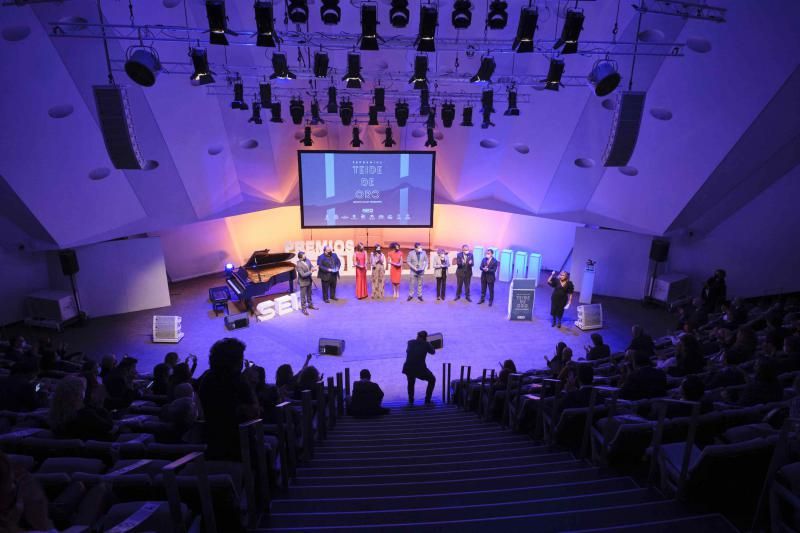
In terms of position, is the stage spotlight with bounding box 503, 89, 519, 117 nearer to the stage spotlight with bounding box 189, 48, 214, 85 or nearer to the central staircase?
the stage spotlight with bounding box 189, 48, 214, 85

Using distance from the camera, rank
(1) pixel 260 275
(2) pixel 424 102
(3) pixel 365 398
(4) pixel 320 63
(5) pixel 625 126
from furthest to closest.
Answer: (1) pixel 260 275 → (2) pixel 424 102 → (4) pixel 320 63 → (5) pixel 625 126 → (3) pixel 365 398

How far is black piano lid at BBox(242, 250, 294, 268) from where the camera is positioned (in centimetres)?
1493

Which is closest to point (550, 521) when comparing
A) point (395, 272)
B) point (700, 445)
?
point (700, 445)

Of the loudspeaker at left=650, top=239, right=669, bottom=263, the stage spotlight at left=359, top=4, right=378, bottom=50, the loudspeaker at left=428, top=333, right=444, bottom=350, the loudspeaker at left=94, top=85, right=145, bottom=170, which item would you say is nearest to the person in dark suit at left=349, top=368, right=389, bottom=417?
the loudspeaker at left=428, top=333, right=444, bottom=350

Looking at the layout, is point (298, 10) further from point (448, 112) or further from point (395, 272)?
point (395, 272)

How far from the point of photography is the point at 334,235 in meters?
18.2

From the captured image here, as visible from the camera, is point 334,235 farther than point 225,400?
Yes

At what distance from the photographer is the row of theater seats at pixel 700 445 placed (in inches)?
113

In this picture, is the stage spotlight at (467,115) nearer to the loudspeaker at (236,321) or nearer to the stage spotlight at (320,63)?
the stage spotlight at (320,63)

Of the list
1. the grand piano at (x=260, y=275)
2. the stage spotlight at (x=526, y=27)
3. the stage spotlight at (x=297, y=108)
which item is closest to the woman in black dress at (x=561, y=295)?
the stage spotlight at (x=526, y=27)

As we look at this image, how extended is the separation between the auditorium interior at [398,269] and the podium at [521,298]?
9cm

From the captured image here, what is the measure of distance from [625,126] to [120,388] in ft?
27.0

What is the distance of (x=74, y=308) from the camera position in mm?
11852

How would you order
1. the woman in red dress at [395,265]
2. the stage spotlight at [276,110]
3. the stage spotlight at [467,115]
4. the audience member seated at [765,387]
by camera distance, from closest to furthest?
the audience member seated at [765,387] < the stage spotlight at [276,110] < the stage spotlight at [467,115] < the woman in red dress at [395,265]
